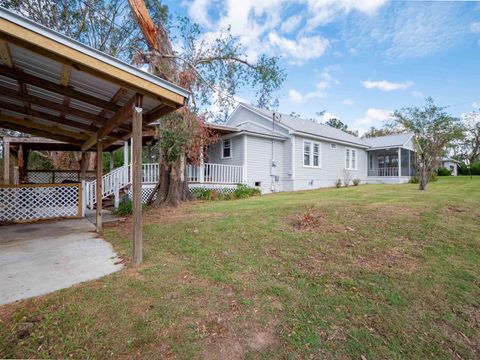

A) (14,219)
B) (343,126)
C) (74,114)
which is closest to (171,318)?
(74,114)

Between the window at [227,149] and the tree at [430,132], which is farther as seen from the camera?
the window at [227,149]

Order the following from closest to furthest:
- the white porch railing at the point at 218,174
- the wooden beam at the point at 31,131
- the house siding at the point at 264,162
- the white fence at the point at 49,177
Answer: the wooden beam at the point at 31,131 < the white porch railing at the point at 218,174 < the white fence at the point at 49,177 < the house siding at the point at 264,162

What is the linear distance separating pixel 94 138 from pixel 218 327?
6.56 metres

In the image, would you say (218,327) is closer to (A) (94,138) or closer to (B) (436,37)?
(A) (94,138)

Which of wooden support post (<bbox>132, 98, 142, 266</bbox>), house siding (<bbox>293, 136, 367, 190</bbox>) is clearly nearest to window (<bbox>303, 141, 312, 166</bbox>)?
house siding (<bbox>293, 136, 367, 190</bbox>)

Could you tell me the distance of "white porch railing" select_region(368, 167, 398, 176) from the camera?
70.6 feet

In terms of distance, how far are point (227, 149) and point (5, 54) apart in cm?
1191

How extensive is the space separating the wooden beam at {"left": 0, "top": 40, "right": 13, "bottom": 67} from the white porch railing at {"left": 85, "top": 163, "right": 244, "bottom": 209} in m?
6.85

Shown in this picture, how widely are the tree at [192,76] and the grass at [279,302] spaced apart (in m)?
5.07

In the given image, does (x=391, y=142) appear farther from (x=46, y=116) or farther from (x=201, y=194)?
(x=46, y=116)

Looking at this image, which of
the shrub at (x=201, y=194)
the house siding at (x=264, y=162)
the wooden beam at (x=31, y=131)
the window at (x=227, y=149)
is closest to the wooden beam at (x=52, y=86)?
the wooden beam at (x=31, y=131)

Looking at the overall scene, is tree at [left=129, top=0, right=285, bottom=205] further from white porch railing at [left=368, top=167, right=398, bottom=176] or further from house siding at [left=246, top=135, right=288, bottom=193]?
white porch railing at [left=368, top=167, right=398, bottom=176]

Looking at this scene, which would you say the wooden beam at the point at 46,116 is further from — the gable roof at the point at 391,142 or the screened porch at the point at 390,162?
the screened porch at the point at 390,162

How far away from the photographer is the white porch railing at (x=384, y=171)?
21.5 m
